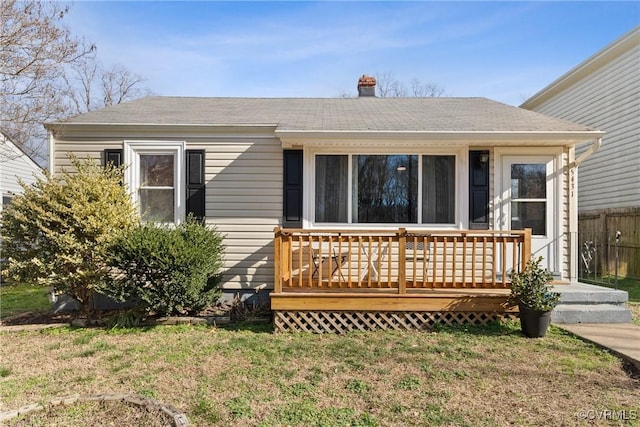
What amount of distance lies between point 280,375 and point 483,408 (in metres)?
1.81

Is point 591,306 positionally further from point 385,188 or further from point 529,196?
point 385,188

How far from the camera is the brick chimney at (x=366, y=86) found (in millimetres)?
9312

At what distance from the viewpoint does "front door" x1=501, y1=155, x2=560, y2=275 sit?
6.20 meters

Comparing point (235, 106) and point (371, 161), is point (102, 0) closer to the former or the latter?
point (235, 106)

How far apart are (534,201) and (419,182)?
75.1 inches

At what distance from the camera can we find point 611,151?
10562 mm

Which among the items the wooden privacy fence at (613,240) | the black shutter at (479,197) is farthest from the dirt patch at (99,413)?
the wooden privacy fence at (613,240)

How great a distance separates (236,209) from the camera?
6.27m

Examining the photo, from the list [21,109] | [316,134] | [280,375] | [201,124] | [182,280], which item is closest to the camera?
[280,375]

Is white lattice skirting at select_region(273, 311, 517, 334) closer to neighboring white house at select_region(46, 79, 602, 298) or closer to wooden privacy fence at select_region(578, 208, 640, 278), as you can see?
neighboring white house at select_region(46, 79, 602, 298)

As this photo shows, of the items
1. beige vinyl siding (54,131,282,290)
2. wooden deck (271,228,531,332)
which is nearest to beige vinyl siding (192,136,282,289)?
beige vinyl siding (54,131,282,290)

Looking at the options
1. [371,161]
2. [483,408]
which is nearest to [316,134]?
[371,161]

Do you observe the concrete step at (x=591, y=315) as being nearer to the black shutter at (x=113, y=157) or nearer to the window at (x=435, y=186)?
the window at (x=435, y=186)

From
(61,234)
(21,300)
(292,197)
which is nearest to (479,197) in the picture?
(292,197)
